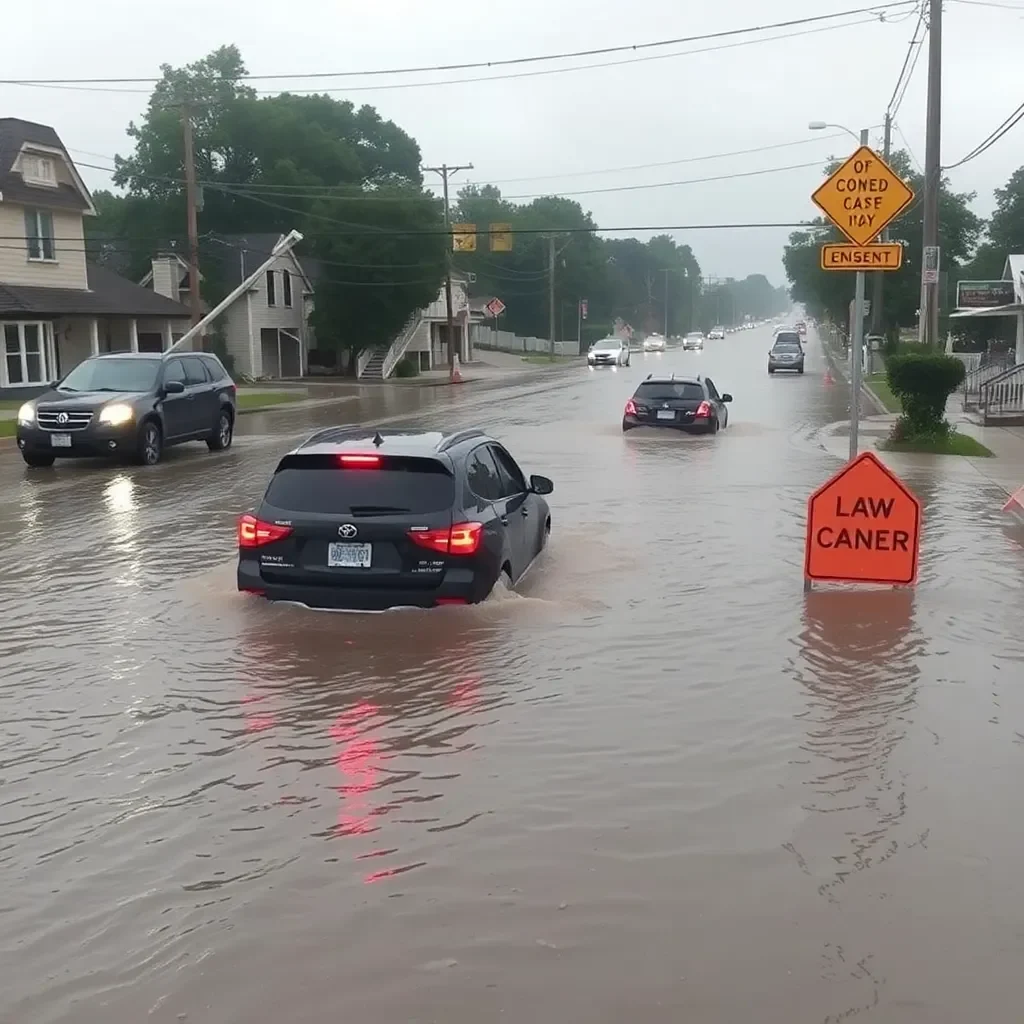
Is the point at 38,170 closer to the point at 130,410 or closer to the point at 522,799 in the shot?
the point at 130,410

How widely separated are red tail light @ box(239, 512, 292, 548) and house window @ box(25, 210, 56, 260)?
31.9m

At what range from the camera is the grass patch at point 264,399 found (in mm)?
36375

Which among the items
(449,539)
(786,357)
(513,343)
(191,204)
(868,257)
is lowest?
(449,539)

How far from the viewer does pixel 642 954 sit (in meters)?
4.24

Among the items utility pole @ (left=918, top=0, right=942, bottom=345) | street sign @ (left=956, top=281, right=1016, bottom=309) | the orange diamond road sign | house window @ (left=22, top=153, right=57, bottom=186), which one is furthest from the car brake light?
street sign @ (left=956, top=281, right=1016, bottom=309)

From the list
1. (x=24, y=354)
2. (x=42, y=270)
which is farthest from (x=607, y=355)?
(x=24, y=354)

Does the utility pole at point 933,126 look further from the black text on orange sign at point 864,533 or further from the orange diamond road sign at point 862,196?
the black text on orange sign at point 864,533

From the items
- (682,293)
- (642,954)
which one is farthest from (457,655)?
(682,293)

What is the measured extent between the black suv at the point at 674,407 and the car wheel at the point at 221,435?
730 centimetres

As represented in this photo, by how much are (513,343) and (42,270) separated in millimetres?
69600

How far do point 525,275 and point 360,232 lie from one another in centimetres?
Result: 5523

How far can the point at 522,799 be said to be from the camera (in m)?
5.68

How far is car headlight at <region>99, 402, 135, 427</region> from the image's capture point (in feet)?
63.5

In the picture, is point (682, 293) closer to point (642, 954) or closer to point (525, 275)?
point (525, 275)
